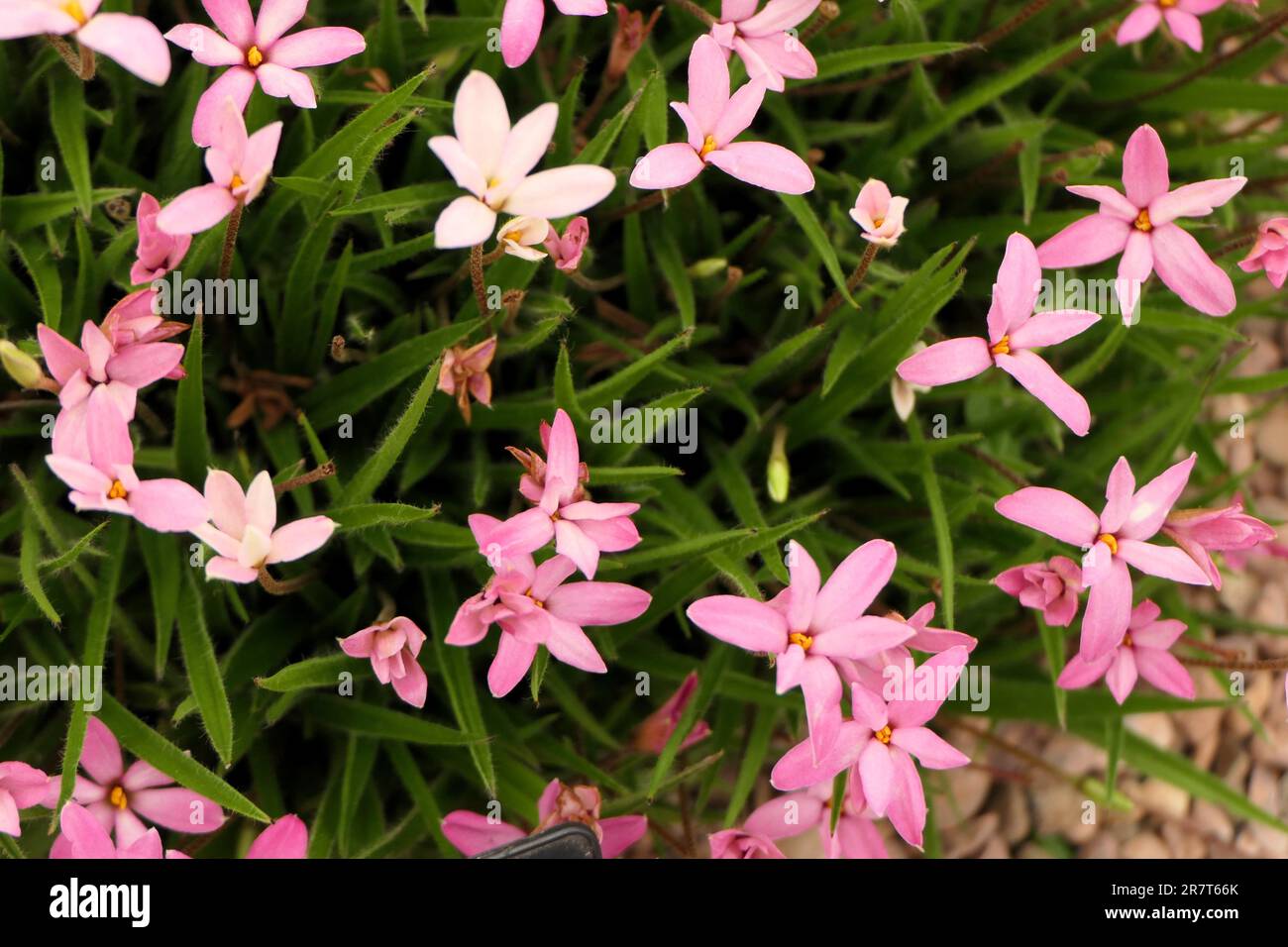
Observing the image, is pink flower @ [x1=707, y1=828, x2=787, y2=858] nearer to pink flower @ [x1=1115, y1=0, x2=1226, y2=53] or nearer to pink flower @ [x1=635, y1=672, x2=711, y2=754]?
pink flower @ [x1=635, y1=672, x2=711, y2=754]

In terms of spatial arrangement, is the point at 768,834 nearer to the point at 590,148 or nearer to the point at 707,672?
the point at 707,672

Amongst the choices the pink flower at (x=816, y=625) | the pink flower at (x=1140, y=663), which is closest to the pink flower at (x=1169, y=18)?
the pink flower at (x=1140, y=663)

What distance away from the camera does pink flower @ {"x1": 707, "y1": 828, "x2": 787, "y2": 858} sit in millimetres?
1135

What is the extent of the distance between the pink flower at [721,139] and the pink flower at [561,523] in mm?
248

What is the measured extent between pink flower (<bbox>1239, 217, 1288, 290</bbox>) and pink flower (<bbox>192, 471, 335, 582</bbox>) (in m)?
0.90

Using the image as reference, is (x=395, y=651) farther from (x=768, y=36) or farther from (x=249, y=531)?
(x=768, y=36)

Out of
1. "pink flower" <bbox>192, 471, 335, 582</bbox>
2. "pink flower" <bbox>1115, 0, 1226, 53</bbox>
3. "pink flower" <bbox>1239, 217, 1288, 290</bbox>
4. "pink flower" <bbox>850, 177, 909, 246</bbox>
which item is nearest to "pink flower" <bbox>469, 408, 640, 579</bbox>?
"pink flower" <bbox>192, 471, 335, 582</bbox>

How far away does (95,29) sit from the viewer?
0.86m

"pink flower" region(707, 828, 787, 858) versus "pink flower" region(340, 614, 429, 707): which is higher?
"pink flower" region(340, 614, 429, 707)

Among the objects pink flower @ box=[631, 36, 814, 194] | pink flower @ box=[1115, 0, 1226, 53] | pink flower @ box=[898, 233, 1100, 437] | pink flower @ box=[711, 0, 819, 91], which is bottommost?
pink flower @ box=[898, 233, 1100, 437]

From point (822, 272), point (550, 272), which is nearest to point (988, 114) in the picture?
point (822, 272)

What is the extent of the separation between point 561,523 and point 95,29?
0.52m

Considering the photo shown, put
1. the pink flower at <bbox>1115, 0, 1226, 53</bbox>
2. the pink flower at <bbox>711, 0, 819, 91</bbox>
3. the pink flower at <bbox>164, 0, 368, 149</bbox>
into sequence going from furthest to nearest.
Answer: the pink flower at <bbox>1115, 0, 1226, 53</bbox> < the pink flower at <bbox>711, 0, 819, 91</bbox> < the pink flower at <bbox>164, 0, 368, 149</bbox>

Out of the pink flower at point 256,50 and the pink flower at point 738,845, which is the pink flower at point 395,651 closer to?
the pink flower at point 738,845
